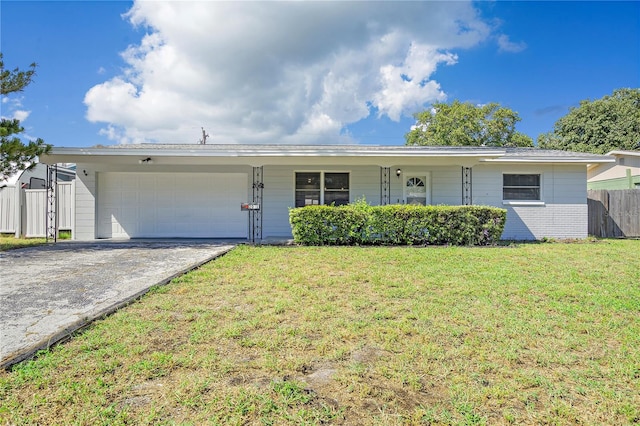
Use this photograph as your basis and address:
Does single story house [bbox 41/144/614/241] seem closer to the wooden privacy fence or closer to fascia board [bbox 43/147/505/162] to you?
fascia board [bbox 43/147/505/162]

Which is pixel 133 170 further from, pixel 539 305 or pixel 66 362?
pixel 539 305

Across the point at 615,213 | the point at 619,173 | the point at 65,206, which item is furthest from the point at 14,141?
the point at 619,173

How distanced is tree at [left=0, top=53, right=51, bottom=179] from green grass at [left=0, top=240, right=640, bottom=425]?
6794 millimetres

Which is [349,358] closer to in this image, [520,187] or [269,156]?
[269,156]

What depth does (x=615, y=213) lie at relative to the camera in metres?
11.3

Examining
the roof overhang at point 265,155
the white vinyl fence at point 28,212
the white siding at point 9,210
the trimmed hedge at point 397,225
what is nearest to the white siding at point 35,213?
the white vinyl fence at point 28,212

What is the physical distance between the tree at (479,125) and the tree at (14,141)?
23274 millimetres

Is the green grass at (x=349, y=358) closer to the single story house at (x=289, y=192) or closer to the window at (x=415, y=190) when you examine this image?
the single story house at (x=289, y=192)

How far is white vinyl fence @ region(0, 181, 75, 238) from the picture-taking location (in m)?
10.9

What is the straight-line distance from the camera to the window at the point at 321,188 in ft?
35.8

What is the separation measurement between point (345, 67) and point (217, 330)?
13.6 m

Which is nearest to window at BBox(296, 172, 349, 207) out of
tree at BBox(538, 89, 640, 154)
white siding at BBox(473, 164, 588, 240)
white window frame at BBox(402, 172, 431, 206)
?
white window frame at BBox(402, 172, 431, 206)

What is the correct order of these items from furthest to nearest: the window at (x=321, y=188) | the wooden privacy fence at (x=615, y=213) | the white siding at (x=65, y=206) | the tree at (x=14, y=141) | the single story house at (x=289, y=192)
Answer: the wooden privacy fence at (x=615, y=213) < the window at (x=321, y=188) < the white siding at (x=65, y=206) < the single story house at (x=289, y=192) < the tree at (x=14, y=141)

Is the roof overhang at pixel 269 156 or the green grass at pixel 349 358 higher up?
the roof overhang at pixel 269 156
